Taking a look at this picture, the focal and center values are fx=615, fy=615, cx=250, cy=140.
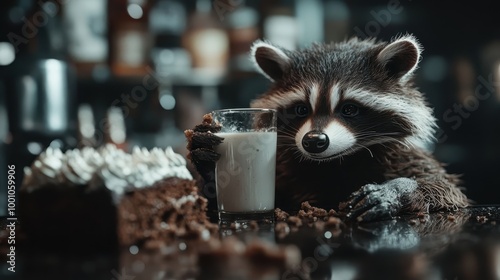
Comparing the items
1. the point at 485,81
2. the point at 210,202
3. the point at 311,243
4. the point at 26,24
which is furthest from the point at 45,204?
the point at 485,81

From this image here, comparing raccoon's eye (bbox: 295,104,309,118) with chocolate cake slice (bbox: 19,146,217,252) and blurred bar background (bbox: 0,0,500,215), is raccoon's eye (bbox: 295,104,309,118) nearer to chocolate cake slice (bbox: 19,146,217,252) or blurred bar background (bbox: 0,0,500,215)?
chocolate cake slice (bbox: 19,146,217,252)

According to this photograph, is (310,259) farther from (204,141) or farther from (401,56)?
(401,56)

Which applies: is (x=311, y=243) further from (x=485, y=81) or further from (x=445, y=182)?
(x=485, y=81)

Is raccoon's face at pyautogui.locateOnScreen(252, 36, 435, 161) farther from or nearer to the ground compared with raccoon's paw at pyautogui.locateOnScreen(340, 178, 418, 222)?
farther from the ground

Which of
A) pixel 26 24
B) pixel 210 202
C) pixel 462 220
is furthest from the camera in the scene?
pixel 26 24

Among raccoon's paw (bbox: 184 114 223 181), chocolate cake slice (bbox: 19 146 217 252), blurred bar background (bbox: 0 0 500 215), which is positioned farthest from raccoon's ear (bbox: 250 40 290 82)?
blurred bar background (bbox: 0 0 500 215)

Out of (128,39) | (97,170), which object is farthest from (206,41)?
(97,170)
